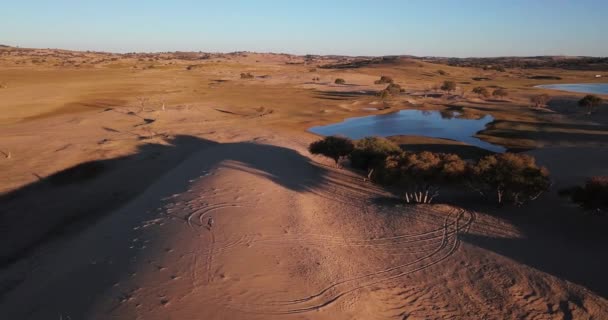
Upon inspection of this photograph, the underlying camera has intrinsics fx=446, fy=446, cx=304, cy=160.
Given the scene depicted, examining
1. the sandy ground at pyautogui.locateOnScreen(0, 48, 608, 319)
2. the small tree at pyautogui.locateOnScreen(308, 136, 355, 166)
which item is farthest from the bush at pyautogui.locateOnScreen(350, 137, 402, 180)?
the sandy ground at pyautogui.locateOnScreen(0, 48, 608, 319)

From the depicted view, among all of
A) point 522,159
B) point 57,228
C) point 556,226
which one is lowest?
point 57,228

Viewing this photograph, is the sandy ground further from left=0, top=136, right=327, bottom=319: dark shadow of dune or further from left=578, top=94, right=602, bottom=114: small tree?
left=578, top=94, right=602, bottom=114: small tree

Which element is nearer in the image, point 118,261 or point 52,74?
point 118,261

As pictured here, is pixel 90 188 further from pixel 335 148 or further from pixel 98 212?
pixel 335 148

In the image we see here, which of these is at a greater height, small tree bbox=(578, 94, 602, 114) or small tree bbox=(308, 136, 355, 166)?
small tree bbox=(578, 94, 602, 114)

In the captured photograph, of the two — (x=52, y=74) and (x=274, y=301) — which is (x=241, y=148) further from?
(x=52, y=74)

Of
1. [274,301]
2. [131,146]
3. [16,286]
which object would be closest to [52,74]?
[131,146]
